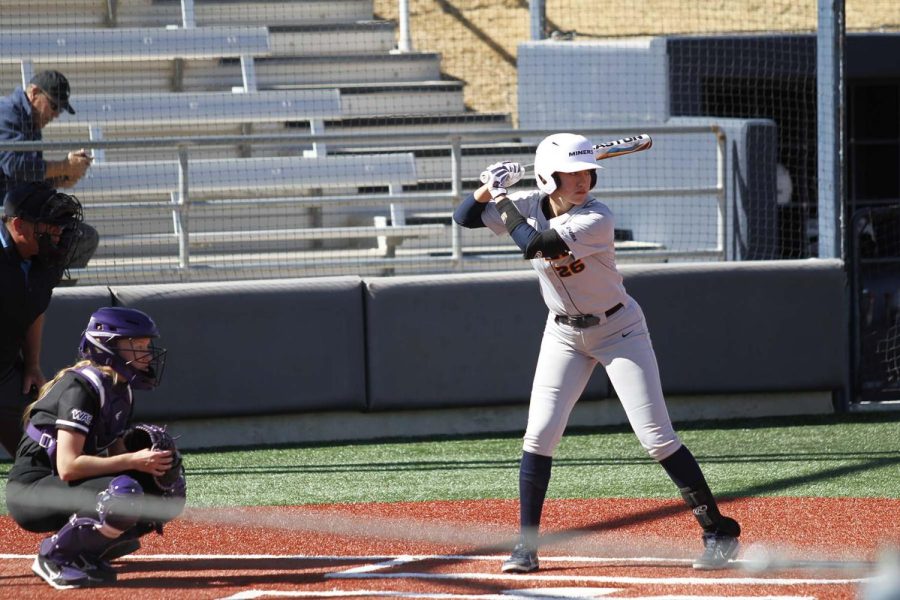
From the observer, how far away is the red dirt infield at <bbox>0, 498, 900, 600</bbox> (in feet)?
15.6

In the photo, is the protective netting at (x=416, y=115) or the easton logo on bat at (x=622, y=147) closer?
the easton logo on bat at (x=622, y=147)

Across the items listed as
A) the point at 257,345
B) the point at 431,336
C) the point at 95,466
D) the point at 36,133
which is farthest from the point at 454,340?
the point at 95,466

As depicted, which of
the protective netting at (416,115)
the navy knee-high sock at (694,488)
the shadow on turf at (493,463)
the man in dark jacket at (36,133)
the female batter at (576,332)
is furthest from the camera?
the protective netting at (416,115)

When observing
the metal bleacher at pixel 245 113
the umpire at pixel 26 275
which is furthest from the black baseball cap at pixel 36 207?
the metal bleacher at pixel 245 113

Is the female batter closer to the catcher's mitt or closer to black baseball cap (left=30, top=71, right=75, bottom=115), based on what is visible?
the catcher's mitt

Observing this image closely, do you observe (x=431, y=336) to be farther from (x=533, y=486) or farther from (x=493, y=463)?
(x=533, y=486)

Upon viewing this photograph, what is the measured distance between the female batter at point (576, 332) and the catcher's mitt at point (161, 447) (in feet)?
4.26

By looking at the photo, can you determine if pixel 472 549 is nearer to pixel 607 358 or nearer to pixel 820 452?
pixel 607 358

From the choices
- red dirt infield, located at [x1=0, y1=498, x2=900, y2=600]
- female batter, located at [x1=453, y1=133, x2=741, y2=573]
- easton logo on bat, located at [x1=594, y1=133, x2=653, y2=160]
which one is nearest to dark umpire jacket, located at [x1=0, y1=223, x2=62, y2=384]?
red dirt infield, located at [x1=0, y1=498, x2=900, y2=600]

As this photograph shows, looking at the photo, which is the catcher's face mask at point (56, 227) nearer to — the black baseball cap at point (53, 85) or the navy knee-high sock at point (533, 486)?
the navy knee-high sock at point (533, 486)

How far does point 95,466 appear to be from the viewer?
15.3 feet

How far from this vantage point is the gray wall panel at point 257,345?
8.05 m

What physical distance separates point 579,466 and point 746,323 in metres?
1.91

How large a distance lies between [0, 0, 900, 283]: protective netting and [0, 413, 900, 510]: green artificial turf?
1460 mm
